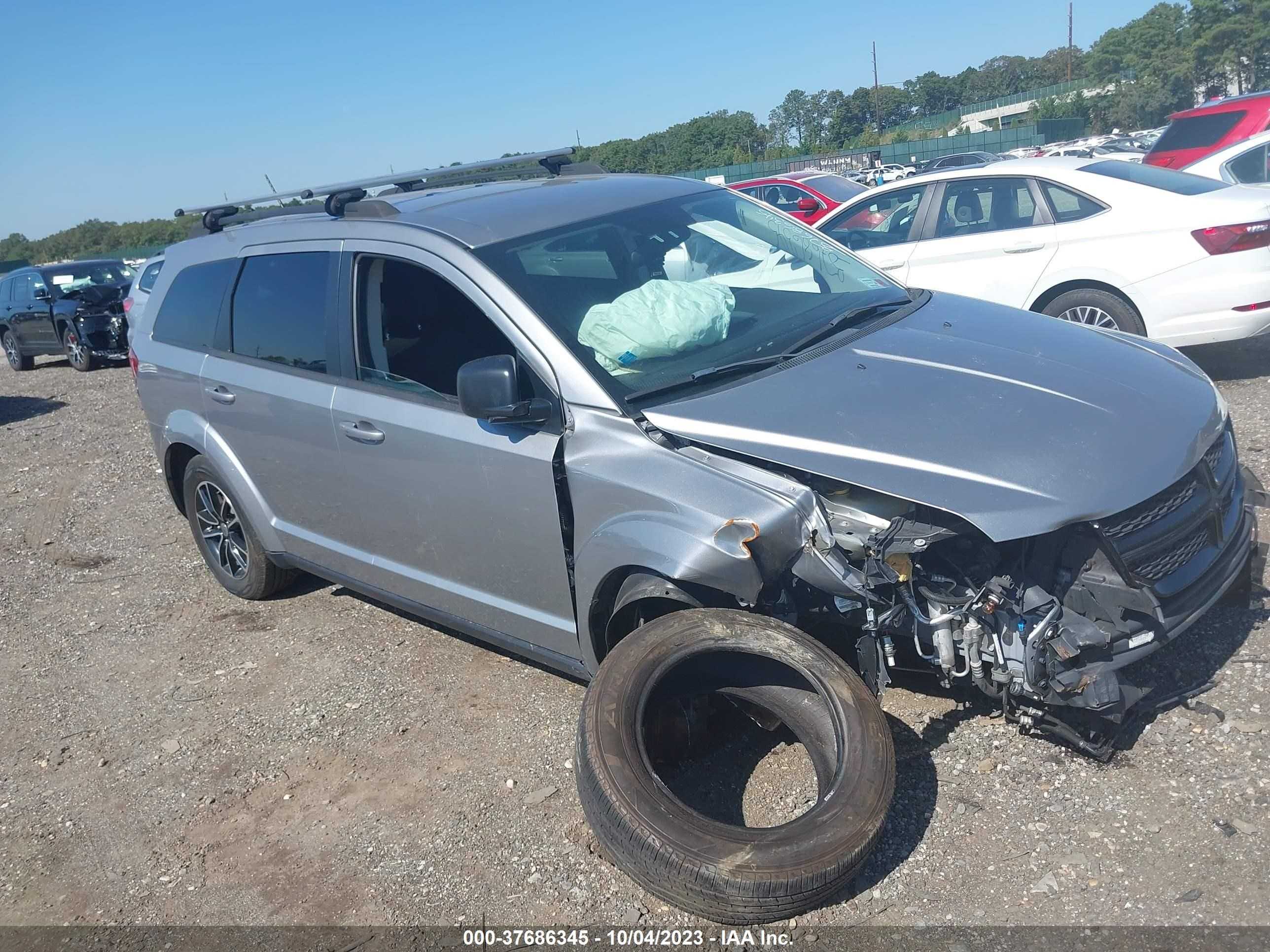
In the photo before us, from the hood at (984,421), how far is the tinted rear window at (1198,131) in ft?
30.4

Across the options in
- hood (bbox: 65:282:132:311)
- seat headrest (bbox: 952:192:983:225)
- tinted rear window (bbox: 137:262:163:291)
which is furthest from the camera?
hood (bbox: 65:282:132:311)

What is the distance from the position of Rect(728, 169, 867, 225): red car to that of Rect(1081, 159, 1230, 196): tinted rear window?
787 centimetres

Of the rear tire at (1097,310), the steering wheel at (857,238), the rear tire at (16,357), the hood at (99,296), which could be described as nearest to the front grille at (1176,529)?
the rear tire at (1097,310)

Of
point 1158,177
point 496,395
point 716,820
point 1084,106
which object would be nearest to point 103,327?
point 1158,177

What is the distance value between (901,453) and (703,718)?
120 centimetres

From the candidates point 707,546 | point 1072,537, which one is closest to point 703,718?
point 707,546

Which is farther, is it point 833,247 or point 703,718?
point 833,247

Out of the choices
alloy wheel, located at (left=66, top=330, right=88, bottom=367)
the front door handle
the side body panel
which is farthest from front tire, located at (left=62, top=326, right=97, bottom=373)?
the front door handle

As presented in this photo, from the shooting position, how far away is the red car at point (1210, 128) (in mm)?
10977

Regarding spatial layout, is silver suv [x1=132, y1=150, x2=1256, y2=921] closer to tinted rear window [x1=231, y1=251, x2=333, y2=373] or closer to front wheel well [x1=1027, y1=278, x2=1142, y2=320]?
tinted rear window [x1=231, y1=251, x2=333, y2=373]

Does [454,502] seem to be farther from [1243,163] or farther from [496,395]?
[1243,163]

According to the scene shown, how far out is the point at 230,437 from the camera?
503 cm

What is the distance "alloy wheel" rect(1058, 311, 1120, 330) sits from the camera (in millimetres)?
7129

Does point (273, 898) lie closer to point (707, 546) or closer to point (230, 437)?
point (707, 546)
